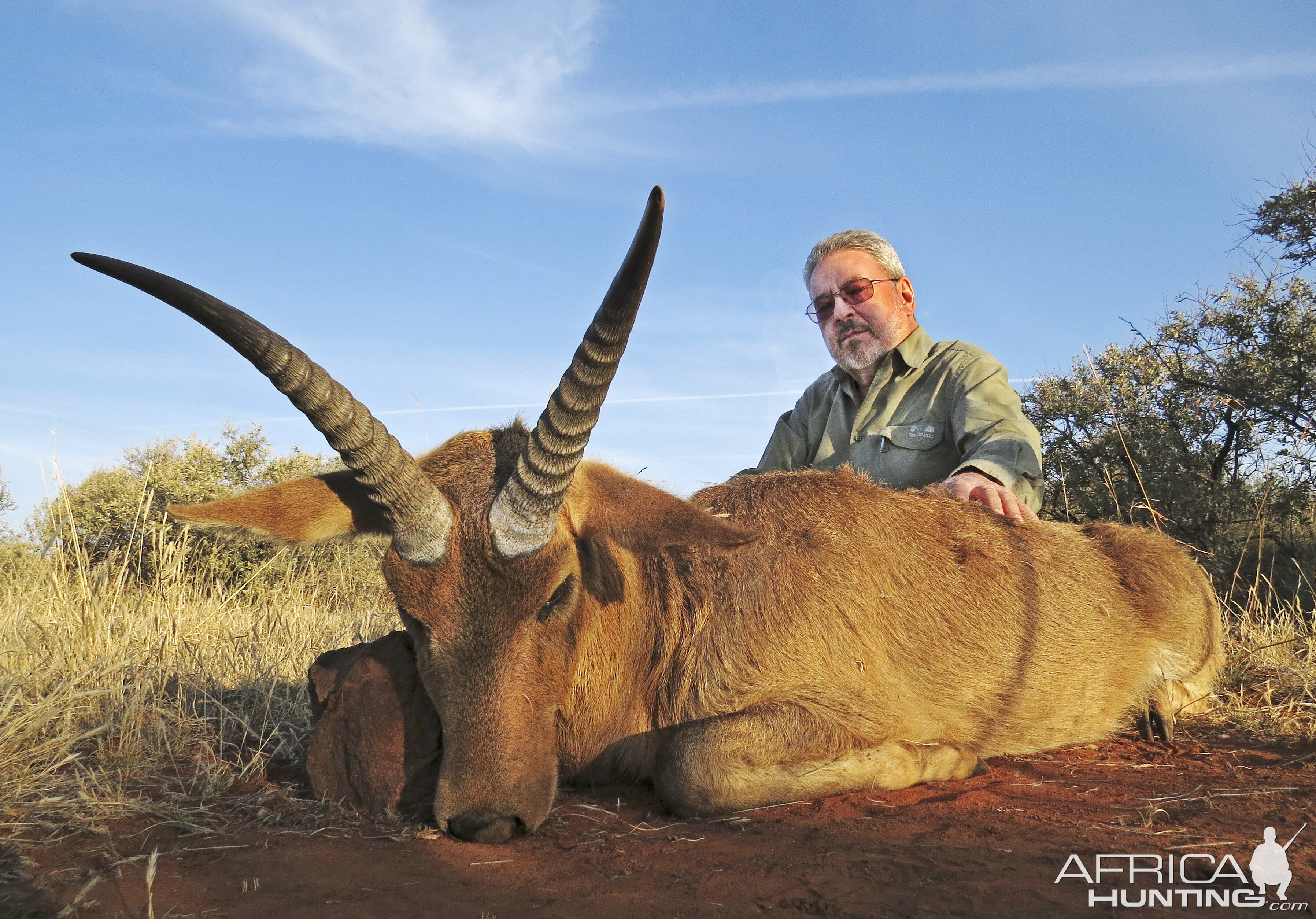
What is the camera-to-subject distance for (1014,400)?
22.6 ft

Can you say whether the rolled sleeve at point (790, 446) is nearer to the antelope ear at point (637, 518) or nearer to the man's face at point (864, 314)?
the man's face at point (864, 314)

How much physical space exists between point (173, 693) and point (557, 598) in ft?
11.6

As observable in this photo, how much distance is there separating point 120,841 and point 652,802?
2.14 m

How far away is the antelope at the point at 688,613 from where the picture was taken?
3701mm

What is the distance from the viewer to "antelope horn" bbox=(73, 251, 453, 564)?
359cm

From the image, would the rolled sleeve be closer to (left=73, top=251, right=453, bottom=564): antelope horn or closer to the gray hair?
the gray hair

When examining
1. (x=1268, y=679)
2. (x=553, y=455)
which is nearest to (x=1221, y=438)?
(x=1268, y=679)

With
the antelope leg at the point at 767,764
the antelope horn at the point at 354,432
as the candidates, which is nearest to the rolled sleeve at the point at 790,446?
the antelope leg at the point at 767,764

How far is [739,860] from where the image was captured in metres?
3.32

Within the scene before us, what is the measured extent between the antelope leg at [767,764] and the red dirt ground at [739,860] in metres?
0.08

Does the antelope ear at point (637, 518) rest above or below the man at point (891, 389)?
below

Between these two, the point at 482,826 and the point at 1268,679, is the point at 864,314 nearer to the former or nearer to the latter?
the point at 1268,679

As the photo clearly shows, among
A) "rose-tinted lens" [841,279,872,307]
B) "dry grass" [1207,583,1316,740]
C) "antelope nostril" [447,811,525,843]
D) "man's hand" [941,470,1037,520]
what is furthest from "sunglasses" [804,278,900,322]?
"antelope nostril" [447,811,525,843]

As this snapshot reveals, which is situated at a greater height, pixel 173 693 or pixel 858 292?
pixel 858 292
